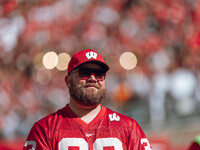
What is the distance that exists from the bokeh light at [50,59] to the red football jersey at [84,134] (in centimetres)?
972

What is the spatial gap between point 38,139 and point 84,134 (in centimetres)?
37

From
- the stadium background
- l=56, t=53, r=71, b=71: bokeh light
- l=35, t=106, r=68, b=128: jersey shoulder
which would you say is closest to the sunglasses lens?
l=35, t=106, r=68, b=128: jersey shoulder

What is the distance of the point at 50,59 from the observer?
13.4 metres

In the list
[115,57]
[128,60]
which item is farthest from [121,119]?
[115,57]

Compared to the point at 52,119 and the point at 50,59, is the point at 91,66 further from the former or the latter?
the point at 50,59

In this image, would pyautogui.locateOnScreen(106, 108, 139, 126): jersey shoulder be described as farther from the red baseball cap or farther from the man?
the red baseball cap

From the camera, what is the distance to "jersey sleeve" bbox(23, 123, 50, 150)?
331cm

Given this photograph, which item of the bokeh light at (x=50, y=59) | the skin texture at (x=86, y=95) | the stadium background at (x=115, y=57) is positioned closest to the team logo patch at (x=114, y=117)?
the skin texture at (x=86, y=95)

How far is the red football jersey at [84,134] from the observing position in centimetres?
332

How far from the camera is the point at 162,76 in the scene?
10.1 metres

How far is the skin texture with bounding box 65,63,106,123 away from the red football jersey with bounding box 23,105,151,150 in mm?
55

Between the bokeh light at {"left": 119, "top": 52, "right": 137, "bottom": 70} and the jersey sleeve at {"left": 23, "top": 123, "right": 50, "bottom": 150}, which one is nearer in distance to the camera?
the jersey sleeve at {"left": 23, "top": 123, "right": 50, "bottom": 150}

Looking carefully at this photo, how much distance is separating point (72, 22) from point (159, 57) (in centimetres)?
346

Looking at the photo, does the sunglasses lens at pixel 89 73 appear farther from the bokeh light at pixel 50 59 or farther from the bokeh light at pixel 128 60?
the bokeh light at pixel 50 59
